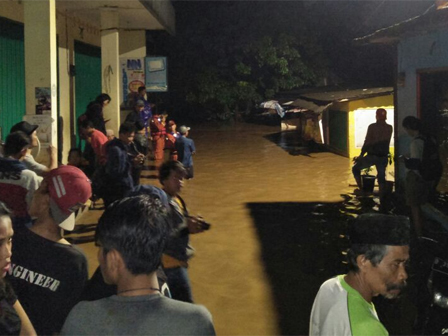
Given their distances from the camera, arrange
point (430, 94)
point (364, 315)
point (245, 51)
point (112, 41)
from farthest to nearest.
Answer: point (245, 51)
point (112, 41)
point (430, 94)
point (364, 315)

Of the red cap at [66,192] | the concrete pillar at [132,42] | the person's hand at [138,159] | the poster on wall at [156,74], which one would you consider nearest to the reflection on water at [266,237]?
the person's hand at [138,159]

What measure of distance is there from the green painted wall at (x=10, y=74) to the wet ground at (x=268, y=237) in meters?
2.56

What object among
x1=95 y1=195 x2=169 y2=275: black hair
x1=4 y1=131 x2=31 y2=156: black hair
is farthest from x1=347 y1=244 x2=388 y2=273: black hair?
x1=4 y1=131 x2=31 y2=156: black hair

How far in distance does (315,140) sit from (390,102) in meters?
4.94

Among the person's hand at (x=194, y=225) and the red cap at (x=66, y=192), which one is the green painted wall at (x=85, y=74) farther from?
the red cap at (x=66, y=192)

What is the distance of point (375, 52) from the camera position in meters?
37.7

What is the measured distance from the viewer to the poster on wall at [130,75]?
1772cm

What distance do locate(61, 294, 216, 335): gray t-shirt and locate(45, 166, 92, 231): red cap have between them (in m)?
1.24

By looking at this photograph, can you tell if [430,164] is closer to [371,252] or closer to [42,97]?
[42,97]

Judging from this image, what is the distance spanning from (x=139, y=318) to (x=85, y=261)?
1210 millimetres

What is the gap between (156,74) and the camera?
18688mm

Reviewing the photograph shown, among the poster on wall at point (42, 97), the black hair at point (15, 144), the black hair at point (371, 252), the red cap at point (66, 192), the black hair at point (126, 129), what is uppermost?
the poster on wall at point (42, 97)

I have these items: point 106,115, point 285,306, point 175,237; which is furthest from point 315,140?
point 175,237

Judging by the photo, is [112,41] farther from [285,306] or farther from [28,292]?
[28,292]
